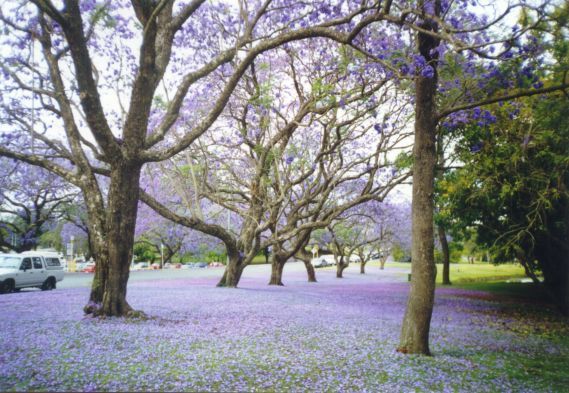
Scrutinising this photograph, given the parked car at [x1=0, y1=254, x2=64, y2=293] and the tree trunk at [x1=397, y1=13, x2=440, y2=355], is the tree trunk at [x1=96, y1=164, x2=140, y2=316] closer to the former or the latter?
the tree trunk at [x1=397, y1=13, x2=440, y2=355]

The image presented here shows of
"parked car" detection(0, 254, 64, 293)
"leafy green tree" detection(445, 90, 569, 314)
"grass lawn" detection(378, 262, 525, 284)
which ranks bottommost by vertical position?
"grass lawn" detection(378, 262, 525, 284)

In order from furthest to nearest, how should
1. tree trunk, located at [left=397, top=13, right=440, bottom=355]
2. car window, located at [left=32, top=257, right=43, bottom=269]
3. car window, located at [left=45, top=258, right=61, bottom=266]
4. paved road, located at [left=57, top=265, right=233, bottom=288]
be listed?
paved road, located at [left=57, top=265, right=233, bottom=288], car window, located at [left=45, top=258, right=61, bottom=266], car window, located at [left=32, top=257, right=43, bottom=269], tree trunk, located at [left=397, top=13, right=440, bottom=355]

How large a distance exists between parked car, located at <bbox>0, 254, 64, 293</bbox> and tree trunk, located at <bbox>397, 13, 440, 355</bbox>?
18224mm

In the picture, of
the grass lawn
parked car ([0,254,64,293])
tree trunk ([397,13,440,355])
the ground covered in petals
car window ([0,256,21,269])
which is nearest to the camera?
the ground covered in petals

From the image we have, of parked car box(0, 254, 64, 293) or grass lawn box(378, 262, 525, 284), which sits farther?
grass lawn box(378, 262, 525, 284)

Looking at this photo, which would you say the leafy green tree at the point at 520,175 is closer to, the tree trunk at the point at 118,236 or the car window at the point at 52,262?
the tree trunk at the point at 118,236

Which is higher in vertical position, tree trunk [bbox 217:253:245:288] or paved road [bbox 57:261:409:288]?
tree trunk [bbox 217:253:245:288]

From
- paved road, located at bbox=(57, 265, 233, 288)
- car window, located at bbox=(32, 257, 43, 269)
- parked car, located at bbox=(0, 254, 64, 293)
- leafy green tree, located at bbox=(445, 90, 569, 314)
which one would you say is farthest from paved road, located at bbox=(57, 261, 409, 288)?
leafy green tree, located at bbox=(445, 90, 569, 314)

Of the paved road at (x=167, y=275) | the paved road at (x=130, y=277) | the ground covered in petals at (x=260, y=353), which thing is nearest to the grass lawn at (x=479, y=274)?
the paved road at (x=167, y=275)

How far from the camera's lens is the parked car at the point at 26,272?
63.5 ft

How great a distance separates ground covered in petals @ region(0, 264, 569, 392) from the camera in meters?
5.66

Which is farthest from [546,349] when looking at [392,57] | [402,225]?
[402,225]

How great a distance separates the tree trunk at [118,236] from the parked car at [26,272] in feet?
39.6

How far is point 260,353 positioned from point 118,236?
4.68 metres
